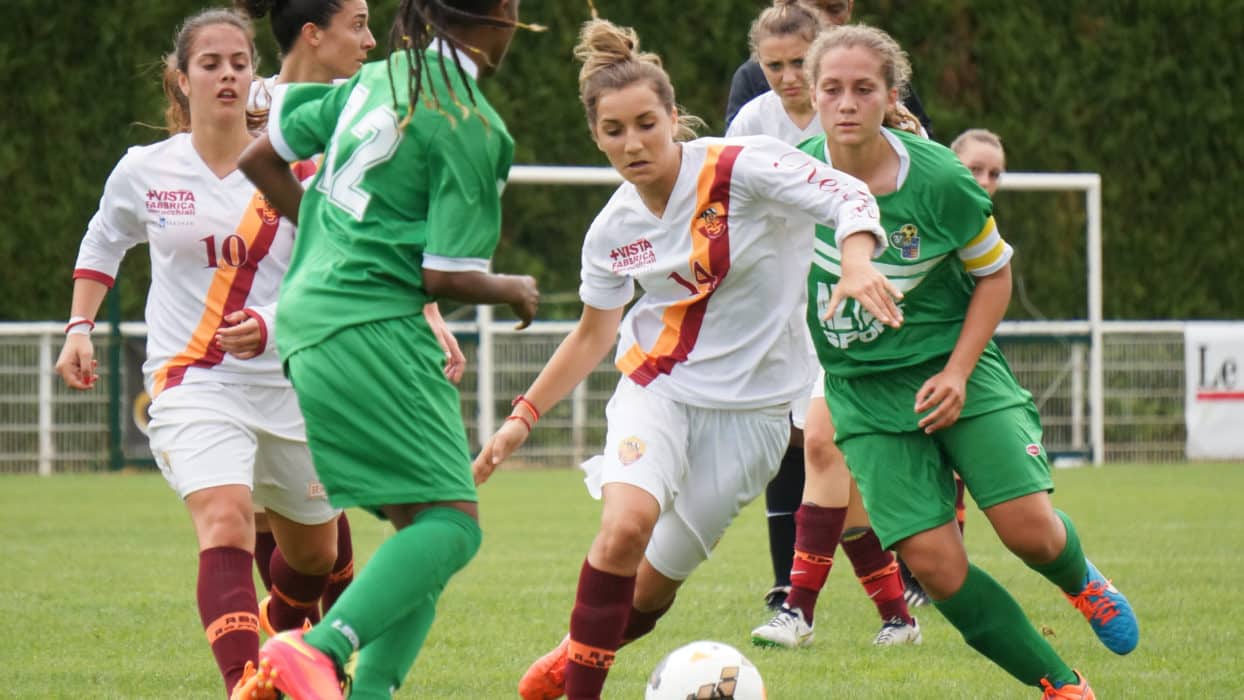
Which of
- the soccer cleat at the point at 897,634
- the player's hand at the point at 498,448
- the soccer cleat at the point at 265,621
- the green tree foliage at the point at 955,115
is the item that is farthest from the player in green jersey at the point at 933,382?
the green tree foliage at the point at 955,115

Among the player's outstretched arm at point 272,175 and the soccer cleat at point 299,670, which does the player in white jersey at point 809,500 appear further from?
the soccer cleat at point 299,670

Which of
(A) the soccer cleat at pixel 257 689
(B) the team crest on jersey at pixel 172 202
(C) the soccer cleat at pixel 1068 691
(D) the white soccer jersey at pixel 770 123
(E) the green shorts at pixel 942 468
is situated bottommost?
(C) the soccer cleat at pixel 1068 691

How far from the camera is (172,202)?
199 inches

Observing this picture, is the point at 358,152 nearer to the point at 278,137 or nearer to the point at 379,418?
the point at 278,137

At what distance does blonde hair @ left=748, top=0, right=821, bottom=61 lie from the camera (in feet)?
20.7

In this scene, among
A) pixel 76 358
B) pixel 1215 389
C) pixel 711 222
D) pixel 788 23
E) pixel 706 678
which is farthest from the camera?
pixel 1215 389

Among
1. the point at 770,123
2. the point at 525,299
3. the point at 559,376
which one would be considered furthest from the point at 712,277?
the point at 770,123

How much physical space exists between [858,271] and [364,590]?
1281mm

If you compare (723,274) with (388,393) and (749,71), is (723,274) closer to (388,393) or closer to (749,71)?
(388,393)

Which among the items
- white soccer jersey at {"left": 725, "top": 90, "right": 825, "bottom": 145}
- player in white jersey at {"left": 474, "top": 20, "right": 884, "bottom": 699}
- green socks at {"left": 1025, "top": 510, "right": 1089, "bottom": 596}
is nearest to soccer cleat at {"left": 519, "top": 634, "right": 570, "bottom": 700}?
player in white jersey at {"left": 474, "top": 20, "right": 884, "bottom": 699}

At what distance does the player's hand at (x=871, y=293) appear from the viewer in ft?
12.7

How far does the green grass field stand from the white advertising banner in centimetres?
327

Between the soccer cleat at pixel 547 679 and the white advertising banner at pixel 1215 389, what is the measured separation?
36.3 ft

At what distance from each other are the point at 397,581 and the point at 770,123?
3.22 m
